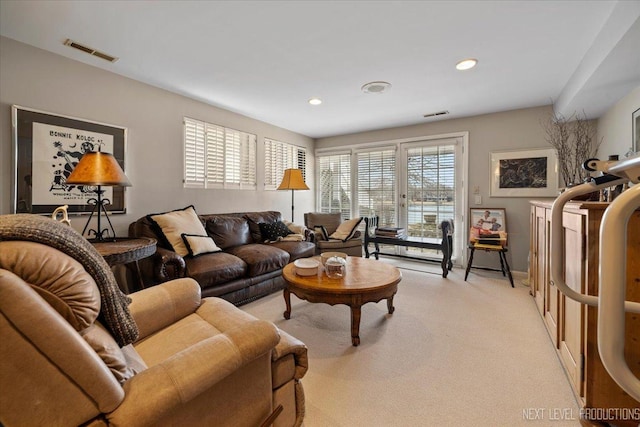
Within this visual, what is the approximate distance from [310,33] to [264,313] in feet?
8.09

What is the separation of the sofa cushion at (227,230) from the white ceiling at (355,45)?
5.06ft

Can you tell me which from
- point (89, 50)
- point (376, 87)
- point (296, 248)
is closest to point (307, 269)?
point (296, 248)

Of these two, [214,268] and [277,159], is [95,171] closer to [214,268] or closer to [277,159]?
[214,268]

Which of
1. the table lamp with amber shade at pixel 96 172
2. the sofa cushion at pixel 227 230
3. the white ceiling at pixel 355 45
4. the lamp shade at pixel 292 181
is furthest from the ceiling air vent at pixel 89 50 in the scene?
the lamp shade at pixel 292 181

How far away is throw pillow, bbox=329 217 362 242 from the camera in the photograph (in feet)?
14.0

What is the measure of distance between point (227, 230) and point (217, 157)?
1081 millimetres

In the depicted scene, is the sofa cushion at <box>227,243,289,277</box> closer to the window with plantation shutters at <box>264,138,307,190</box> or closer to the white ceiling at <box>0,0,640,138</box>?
the window with plantation shutters at <box>264,138,307,190</box>

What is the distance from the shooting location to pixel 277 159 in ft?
15.7

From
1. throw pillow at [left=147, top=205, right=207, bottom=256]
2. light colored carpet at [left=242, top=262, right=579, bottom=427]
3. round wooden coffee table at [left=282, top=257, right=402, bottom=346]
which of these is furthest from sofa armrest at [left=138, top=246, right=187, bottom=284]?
round wooden coffee table at [left=282, top=257, right=402, bottom=346]

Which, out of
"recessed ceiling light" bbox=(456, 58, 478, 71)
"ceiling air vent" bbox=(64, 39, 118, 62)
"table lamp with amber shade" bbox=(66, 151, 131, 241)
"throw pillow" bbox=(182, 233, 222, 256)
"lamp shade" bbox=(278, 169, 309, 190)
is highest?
"recessed ceiling light" bbox=(456, 58, 478, 71)

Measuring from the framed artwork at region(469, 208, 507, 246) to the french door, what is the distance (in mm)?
206

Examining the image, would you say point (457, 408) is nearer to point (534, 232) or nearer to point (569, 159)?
point (534, 232)

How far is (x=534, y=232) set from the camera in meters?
2.85

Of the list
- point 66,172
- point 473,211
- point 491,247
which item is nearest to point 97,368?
point 66,172
